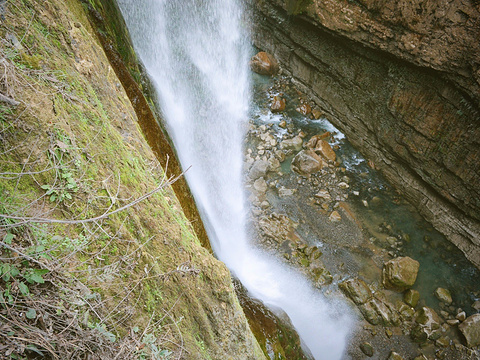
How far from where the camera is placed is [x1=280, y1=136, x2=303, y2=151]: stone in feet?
22.8


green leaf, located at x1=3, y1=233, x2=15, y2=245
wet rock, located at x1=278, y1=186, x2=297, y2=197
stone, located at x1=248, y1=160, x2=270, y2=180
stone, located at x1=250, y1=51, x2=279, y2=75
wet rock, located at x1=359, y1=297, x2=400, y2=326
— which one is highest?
green leaf, located at x1=3, y1=233, x2=15, y2=245

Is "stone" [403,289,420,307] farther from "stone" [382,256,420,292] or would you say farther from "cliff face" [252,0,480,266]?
"cliff face" [252,0,480,266]

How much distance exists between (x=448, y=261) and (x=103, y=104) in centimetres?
688

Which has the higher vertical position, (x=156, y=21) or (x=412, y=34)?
(x=412, y=34)

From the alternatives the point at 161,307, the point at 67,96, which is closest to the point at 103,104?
the point at 67,96

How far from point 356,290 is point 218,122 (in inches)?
203

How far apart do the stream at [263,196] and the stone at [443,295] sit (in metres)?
0.11

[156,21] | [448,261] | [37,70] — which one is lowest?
[448,261]

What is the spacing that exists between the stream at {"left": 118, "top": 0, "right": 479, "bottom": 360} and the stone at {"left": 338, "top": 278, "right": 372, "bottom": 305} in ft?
0.44

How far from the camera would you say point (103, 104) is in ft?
6.92

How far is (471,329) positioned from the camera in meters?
4.65

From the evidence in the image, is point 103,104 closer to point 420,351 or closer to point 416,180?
point 420,351

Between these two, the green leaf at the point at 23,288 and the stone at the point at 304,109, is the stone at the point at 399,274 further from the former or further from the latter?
the green leaf at the point at 23,288

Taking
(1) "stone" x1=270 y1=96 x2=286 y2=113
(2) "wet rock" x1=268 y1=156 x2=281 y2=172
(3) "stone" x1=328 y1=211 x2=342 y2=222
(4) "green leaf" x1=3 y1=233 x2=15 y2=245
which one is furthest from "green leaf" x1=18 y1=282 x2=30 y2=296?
(1) "stone" x1=270 y1=96 x2=286 y2=113
